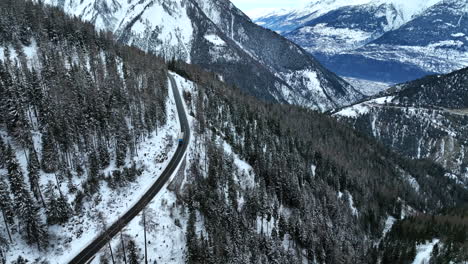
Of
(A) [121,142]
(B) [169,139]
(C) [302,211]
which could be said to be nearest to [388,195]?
(C) [302,211]

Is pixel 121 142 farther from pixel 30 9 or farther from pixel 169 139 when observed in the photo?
pixel 30 9

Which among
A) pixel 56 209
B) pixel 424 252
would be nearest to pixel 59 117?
pixel 56 209

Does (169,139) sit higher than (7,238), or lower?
higher

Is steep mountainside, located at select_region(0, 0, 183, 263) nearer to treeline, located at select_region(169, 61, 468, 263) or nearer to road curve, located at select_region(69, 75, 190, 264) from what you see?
road curve, located at select_region(69, 75, 190, 264)

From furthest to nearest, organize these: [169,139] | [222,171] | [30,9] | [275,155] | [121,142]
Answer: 1. [30,9]
2. [275,155]
3. [169,139]
4. [222,171]
5. [121,142]

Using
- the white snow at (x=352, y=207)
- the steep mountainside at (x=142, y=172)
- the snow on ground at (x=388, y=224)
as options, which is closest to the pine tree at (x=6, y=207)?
the steep mountainside at (x=142, y=172)

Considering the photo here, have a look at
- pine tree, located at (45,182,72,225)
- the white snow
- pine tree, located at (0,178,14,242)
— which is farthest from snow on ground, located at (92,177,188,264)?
the white snow

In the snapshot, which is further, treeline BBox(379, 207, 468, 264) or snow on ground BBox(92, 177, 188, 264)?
treeline BBox(379, 207, 468, 264)
